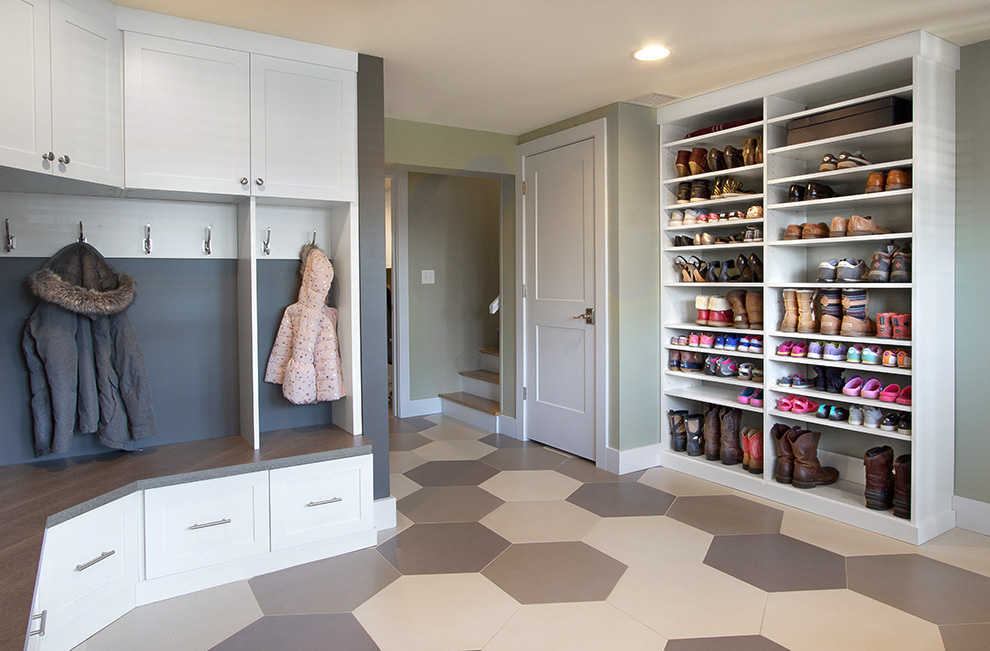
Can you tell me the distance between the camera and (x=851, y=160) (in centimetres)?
302

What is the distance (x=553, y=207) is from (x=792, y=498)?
7.33 ft

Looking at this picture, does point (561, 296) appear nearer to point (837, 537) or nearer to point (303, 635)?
point (837, 537)

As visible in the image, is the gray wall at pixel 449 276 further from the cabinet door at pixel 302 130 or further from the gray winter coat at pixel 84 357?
the gray winter coat at pixel 84 357

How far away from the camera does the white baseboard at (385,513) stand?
9.92 feet

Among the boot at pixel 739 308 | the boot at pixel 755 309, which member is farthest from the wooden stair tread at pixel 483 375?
the boot at pixel 755 309

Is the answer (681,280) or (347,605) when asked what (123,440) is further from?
(681,280)

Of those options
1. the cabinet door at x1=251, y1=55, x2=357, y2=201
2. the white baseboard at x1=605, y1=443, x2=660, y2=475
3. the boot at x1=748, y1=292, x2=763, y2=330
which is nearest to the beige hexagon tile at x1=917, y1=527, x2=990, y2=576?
the boot at x1=748, y1=292, x2=763, y2=330

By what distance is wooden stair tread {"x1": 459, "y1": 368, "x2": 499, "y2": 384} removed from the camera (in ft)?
17.5

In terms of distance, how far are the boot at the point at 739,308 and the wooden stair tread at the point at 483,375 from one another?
2.16 m

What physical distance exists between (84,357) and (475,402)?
10.4ft

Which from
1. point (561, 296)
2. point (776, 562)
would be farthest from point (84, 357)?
point (776, 562)

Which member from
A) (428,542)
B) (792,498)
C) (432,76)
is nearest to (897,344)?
(792,498)

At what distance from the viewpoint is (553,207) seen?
4273 millimetres

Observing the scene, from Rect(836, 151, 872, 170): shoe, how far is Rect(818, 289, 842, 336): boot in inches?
23.7
